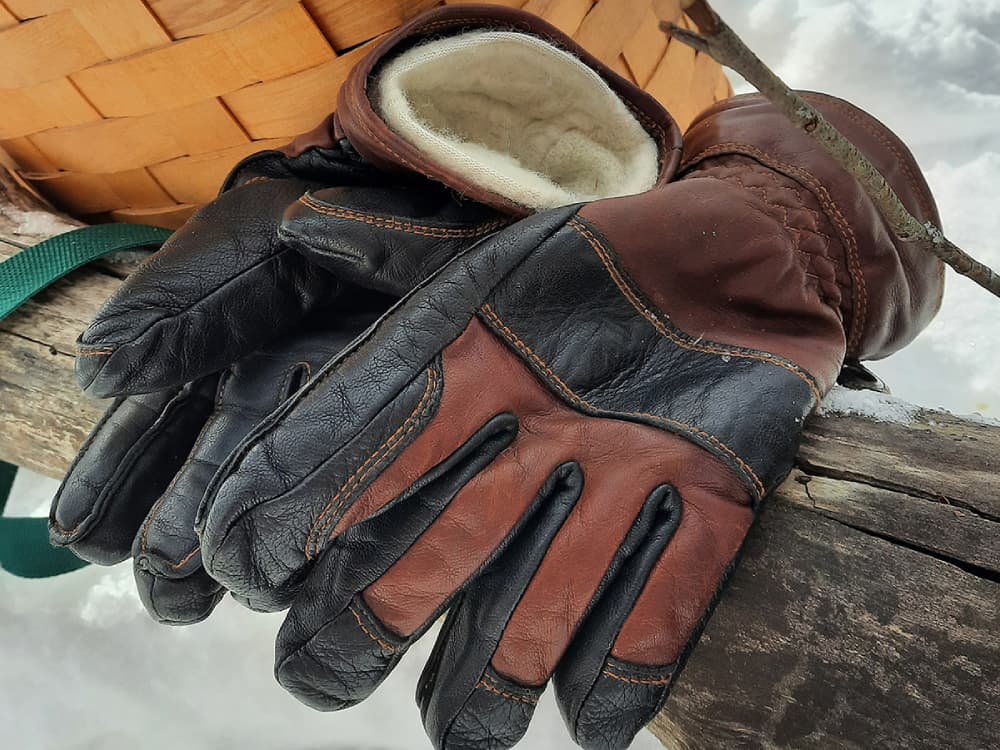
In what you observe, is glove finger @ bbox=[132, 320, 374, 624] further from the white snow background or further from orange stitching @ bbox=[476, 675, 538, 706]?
the white snow background

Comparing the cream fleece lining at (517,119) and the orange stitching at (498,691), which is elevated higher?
the cream fleece lining at (517,119)

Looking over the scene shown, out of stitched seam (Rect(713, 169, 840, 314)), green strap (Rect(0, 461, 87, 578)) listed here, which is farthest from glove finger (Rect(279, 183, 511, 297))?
green strap (Rect(0, 461, 87, 578))

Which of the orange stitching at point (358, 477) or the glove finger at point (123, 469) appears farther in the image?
the glove finger at point (123, 469)

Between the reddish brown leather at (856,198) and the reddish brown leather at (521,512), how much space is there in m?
0.24

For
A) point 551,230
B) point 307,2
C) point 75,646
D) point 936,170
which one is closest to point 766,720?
point 551,230

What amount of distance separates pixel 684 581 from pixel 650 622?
3 cm

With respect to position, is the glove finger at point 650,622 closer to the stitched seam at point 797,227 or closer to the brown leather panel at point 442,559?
the brown leather panel at point 442,559

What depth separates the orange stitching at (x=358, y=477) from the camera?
44cm

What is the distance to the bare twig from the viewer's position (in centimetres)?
25

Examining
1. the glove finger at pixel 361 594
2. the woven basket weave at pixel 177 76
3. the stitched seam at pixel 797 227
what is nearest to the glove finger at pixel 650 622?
the glove finger at pixel 361 594

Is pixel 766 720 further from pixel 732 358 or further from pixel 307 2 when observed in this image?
pixel 307 2

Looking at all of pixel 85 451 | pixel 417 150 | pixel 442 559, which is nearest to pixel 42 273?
pixel 85 451

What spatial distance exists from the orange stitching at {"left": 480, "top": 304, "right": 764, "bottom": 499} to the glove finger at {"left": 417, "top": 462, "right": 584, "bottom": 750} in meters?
0.05

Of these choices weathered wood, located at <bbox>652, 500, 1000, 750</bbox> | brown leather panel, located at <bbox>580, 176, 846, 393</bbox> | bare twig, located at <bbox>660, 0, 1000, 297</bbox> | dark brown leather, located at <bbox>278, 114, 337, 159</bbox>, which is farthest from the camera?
dark brown leather, located at <bbox>278, 114, 337, 159</bbox>
